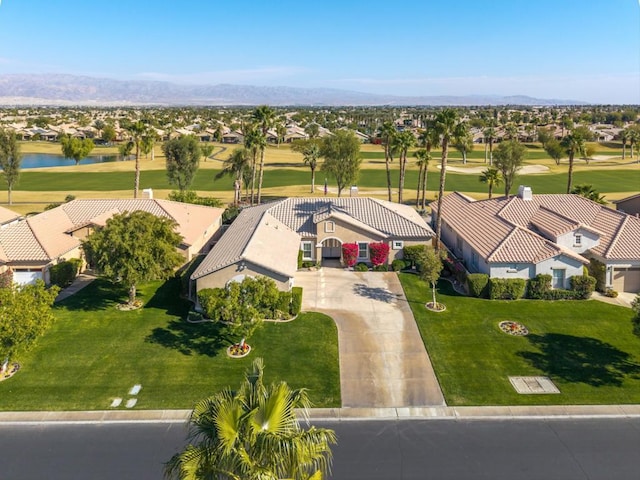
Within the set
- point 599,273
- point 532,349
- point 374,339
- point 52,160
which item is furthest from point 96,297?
point 52,160

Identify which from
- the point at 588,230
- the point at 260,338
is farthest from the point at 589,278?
the point at 260,338

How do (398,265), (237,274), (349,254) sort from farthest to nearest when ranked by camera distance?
(349,254) → (398,265) → (237,274)

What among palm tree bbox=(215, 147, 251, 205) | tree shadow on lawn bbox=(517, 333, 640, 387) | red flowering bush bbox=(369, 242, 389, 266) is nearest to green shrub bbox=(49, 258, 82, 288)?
red flowering bush bbox=(369, 242, 389, 266)

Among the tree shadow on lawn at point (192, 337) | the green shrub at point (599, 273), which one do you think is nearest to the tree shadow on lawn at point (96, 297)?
the tree shadow on lawn at point (192, 337)

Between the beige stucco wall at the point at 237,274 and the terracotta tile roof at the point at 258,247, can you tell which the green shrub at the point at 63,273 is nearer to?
the terracotta tile roof at the point at 258,247

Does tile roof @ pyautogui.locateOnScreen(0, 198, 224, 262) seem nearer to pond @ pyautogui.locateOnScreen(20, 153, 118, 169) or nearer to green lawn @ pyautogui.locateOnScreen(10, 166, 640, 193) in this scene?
green lawn @ pyautogui.locateOnScreen(10, 166, 640, 193)

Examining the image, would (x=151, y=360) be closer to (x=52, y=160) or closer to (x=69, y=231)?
(x=69, y=231)
